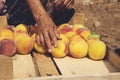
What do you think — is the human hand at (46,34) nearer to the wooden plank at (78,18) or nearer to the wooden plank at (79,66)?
the wooden plank at (79,66)

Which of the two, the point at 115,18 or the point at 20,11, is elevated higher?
the point at 20,11

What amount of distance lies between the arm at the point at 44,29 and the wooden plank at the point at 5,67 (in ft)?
1.70

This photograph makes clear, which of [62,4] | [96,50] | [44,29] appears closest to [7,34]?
[44,29]

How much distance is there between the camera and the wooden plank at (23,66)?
2.09 m

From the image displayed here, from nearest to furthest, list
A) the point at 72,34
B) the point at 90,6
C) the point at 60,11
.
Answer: the point at 72,34 → the point at 60,11 → the point at 90,6

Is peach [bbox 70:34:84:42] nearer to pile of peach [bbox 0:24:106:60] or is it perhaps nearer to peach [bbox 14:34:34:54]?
pile of peach [bbox 0:24:106:60]

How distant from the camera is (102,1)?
16.0ft

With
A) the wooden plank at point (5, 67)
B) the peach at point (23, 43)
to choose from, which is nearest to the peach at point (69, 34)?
the peach at point (23, 43)

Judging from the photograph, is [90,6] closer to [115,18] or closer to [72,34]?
[115,18]

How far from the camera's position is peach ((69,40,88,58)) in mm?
2349

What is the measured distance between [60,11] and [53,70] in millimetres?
1281

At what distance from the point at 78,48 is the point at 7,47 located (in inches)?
19.0

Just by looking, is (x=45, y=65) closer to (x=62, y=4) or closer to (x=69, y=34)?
(x=69, y=34)

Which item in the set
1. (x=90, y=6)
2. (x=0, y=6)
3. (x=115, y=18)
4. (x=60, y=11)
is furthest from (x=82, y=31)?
(x=90, y=6)
